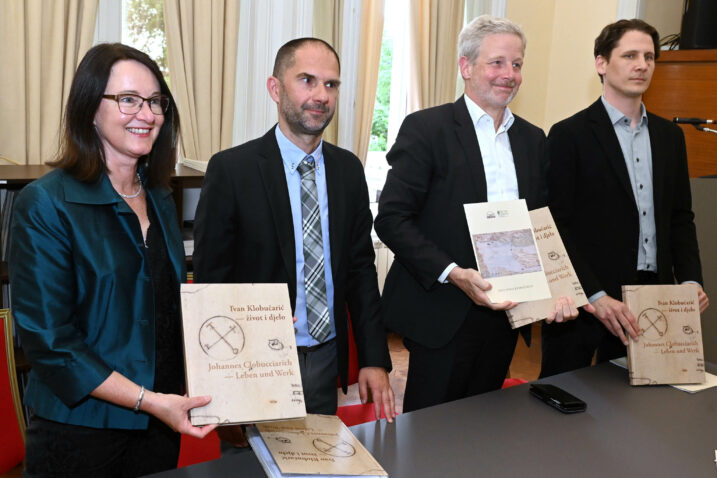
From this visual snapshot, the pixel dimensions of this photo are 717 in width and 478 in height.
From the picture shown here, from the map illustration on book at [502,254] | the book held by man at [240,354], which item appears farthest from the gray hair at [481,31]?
the book held by man at [240,354]

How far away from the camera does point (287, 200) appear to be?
1.98 metres

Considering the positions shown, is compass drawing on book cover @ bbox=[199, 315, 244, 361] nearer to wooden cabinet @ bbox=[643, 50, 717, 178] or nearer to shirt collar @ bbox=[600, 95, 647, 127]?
shirt collar @ bbox=[600, 95, 647, 127]

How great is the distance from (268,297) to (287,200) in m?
0.59

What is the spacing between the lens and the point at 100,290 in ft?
4.81

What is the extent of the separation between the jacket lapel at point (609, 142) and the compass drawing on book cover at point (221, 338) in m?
1.70

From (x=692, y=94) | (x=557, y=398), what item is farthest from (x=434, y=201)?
(x=692, y=94)

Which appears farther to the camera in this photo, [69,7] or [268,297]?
[69,7]

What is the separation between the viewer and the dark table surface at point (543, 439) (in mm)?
1454

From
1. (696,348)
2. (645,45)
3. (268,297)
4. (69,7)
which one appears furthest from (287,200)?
(69,7)

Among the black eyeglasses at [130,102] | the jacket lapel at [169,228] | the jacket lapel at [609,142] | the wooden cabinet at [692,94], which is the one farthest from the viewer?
the wooden cabinet at [692,94]

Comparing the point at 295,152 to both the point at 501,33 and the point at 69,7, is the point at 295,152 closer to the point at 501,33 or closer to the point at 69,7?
the point at 501,33

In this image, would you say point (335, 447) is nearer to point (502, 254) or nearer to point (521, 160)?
point (502, 254)

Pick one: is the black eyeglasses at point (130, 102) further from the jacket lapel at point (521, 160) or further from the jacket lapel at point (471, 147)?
the jacket lapel at point (521, 160)

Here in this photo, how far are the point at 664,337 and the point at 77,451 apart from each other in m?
1.63
